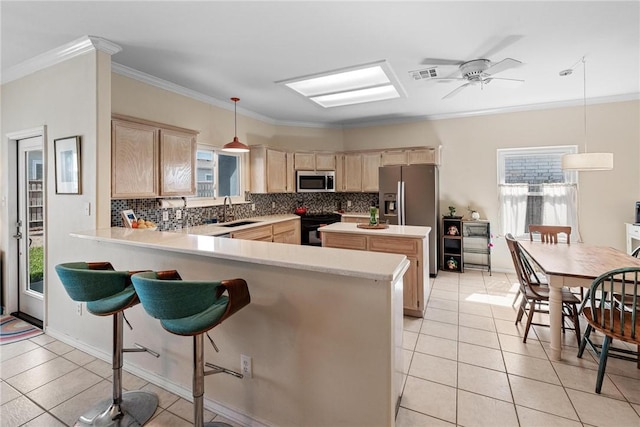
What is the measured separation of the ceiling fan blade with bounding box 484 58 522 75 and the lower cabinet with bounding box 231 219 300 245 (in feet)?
11.0

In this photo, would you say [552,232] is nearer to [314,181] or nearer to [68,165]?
[314,181]

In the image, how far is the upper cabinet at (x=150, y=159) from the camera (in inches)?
113

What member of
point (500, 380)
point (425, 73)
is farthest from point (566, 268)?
point (425, 73)

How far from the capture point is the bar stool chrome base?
1.85 m

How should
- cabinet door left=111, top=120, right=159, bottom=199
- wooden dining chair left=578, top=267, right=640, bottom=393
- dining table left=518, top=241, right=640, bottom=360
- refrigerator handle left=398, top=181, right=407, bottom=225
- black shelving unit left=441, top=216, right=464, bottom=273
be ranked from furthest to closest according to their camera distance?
black shelving unit left=441, top=216, right=464, bottom=273, refrigerator handle left=398, top=181, right=407, bottom=225, cabinet door left=111, top=120, right=159, bottom=199, dining table left=518, top=241, right=640, bottom=360, wooden dining chair left=578, top=267, right=640, bottom=393

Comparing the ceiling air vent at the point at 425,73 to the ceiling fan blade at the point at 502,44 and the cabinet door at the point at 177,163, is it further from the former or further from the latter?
the cabinet door at the point at 177,163

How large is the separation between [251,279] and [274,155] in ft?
12.3

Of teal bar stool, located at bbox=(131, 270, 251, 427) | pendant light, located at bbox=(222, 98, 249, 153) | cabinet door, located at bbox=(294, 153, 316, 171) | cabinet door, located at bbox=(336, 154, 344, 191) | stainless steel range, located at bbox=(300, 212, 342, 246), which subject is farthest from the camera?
cabinet door, located at bbox=(336, 154, 344, 191)

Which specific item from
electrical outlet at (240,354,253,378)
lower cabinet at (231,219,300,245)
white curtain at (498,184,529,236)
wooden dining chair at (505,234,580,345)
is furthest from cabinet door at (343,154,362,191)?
electrical outlet at (240,354,253,378)

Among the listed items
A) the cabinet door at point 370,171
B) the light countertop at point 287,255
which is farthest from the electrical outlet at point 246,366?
the cabinet door at point 370,171

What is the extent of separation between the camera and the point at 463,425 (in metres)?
1.82

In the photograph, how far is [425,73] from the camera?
3.41m

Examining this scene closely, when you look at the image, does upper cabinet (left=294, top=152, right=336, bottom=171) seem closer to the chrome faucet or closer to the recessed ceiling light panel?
the recessed ceiling light panel

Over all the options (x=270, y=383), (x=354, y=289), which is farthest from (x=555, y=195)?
(x=270, y=383)
